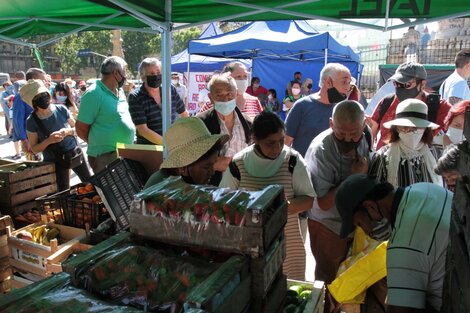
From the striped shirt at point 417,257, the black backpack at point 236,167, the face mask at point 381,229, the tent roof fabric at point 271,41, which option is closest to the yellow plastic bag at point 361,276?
the face mask at point 381,229

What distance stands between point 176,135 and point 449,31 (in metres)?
36.0

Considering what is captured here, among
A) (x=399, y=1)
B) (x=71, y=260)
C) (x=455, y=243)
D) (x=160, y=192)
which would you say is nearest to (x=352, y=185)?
(x=455, y=243)

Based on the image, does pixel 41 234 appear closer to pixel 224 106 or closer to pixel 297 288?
pixel 224 106

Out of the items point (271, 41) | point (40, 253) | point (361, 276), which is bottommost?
point (40, 253)

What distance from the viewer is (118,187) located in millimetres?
2719

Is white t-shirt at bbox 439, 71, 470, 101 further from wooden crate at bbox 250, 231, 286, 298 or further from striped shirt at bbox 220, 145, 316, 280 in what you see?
wooden crate at bbox 250, 231, 286, 298

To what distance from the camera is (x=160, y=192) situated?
4.92ft

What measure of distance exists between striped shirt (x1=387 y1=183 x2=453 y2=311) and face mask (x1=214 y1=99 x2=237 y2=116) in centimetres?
197

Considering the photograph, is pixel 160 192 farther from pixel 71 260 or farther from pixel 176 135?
pixel 176 135

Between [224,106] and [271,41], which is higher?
[271,41]

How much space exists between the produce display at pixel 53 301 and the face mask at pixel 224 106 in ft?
7.62

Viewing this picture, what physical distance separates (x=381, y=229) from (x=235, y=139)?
1.81 metres

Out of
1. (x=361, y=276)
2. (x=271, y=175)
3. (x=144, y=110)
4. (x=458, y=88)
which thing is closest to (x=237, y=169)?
(x=271, y=175)

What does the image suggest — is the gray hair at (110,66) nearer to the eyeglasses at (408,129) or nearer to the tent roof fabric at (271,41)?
the eyeglasses at (408,129)
